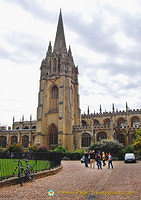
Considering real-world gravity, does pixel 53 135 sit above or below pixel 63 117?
below

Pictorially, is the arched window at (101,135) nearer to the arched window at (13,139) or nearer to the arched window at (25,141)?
the arched window at (25,141)

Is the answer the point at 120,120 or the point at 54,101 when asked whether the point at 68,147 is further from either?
the point at 120,120

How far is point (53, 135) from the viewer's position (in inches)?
1875

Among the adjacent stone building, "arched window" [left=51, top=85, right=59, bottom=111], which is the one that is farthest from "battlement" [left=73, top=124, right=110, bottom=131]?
"arched window" [left=51, top=85, right=59, bottom=111]

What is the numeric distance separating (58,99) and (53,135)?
8.96 meters

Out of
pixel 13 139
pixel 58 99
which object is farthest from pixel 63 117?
pixel 13 139

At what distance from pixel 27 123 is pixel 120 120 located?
31.1m

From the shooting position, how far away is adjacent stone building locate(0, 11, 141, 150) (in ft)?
146

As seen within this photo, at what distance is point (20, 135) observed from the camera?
53688mm

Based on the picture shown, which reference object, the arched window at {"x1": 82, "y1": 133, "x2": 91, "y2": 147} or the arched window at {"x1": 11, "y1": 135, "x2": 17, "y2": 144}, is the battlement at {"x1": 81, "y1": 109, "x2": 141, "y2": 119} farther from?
the arched window at {"x1": 11, "y1": 135, "x2": 17, "y2": 144}

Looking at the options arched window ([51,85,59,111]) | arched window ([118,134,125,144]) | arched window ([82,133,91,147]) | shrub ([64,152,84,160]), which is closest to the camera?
shrub ([64,152,84,160])

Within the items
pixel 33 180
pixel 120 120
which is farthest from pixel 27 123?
pixel 33 180

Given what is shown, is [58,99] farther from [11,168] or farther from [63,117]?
[11,168]

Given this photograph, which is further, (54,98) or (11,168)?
(54,98)
